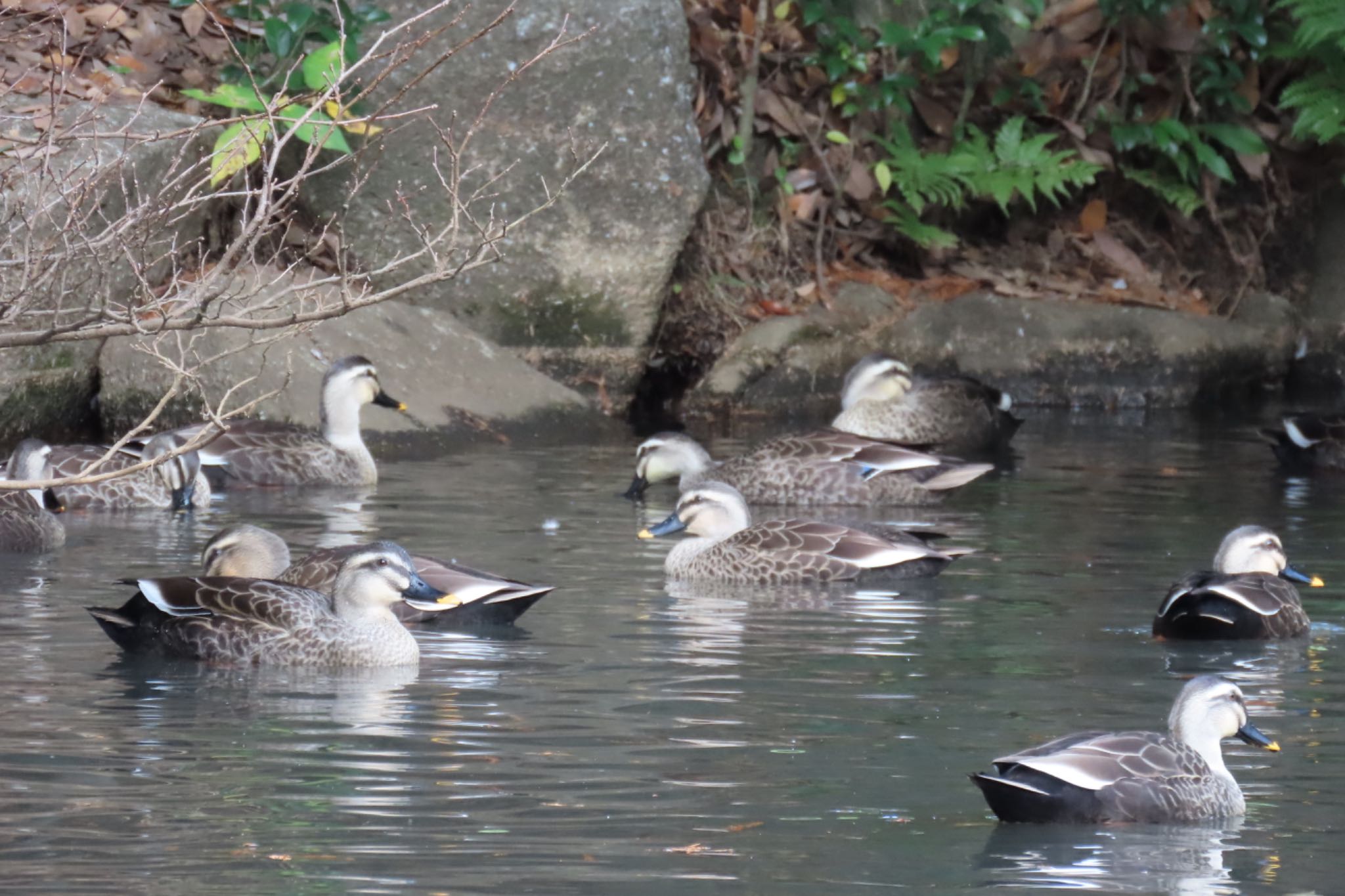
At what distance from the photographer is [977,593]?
9.65 meters

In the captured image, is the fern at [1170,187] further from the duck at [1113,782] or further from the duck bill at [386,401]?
the duck at [1113,782]

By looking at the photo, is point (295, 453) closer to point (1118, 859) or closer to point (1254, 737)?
point (1254, 737)

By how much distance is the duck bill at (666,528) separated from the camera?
34.6 feet

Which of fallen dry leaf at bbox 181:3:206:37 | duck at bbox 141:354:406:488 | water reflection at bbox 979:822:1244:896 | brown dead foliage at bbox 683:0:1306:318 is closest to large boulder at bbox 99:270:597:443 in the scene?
duck at bbox 141:354:406:488

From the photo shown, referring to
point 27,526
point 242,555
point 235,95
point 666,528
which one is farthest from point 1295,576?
point 235,95

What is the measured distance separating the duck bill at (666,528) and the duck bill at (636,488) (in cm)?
200

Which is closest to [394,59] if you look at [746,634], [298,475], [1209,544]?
[746,634]

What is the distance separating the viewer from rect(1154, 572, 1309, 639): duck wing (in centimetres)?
840

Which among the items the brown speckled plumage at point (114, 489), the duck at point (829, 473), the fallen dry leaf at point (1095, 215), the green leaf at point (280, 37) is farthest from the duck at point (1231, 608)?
the fallen dry leaf at point (1095, 215)

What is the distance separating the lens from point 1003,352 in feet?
58.1

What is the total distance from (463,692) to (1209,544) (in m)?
4.92

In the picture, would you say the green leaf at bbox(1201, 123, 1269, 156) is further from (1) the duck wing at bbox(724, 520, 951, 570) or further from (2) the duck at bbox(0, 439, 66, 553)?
(2) the duck at bbox(0, 439, 66, 553)

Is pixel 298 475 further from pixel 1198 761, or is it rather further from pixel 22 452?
pixel 1198 761

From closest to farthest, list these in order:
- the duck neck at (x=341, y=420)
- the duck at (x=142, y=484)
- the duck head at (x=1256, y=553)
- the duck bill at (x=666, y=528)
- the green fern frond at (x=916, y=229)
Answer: the duck head at (x=1256, y=553)
the duck bill at (x=666, y=528)
the duck at (x=142, y=484)
the duck neck at (x=341, y=420)
the green fern frond at (x=916, y=229)
